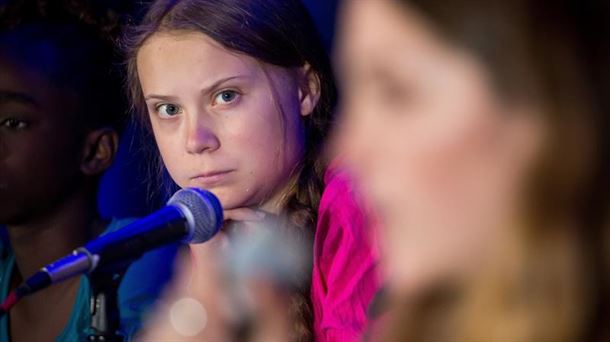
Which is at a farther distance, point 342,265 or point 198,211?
point 342,265

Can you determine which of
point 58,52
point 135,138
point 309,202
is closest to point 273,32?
point 309,202

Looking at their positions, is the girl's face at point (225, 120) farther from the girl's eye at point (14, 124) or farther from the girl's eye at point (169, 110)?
the girl's eye at point (14, 124)

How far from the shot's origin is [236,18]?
144 centimetres

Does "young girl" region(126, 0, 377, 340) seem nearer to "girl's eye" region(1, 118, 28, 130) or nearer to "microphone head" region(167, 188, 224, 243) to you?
"microphone head" region(167, 188, 224, 243)

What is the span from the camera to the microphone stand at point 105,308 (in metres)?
1.07

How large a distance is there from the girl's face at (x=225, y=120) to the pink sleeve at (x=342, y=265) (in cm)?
9

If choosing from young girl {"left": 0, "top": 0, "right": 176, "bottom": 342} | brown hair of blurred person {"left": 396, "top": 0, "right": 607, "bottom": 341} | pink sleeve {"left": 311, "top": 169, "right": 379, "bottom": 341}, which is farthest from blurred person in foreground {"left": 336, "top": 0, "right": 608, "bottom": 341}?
young girl {"left": 0, "top": 0, "right": 176, "bottom": 342}

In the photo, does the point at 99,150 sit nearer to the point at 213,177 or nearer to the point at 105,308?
the point at 213,177

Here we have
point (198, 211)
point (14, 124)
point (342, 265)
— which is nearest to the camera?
point (198, 211)

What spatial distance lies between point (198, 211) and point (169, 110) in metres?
0.34

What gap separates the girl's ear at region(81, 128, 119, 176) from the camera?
1835 mm

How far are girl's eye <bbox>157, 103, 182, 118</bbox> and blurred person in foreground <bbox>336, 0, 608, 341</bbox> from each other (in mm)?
834

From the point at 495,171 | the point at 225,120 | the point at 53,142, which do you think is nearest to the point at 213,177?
the point at 225,120

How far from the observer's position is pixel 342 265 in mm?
1346
